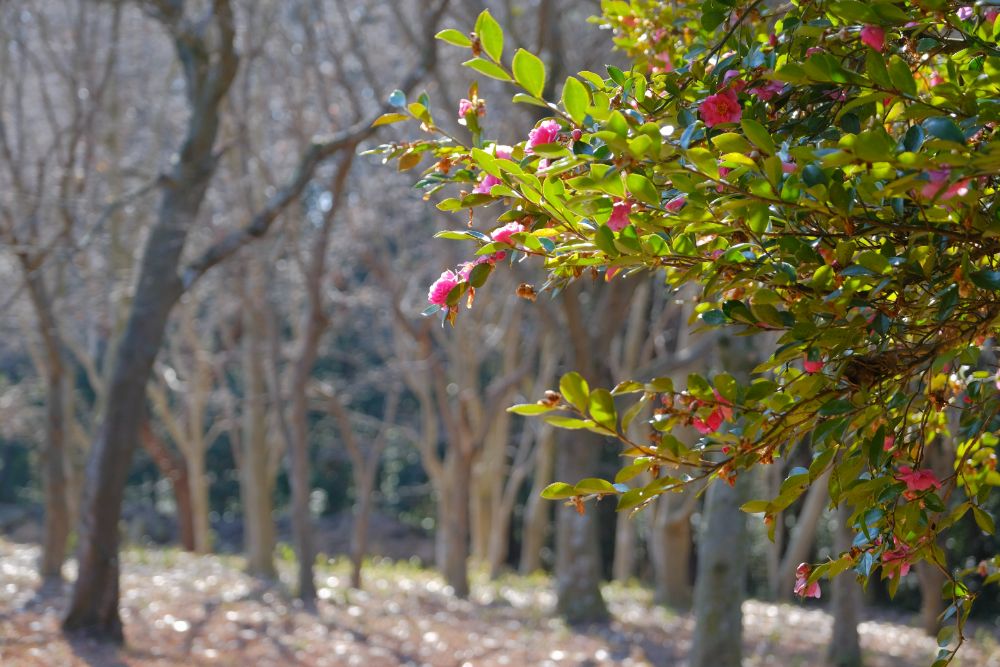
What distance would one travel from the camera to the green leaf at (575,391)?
2000mm

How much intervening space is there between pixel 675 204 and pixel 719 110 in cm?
21

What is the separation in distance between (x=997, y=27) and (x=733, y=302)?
0.75 m

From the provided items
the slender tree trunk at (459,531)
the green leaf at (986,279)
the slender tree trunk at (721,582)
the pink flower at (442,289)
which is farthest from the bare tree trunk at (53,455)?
the green leaf at (986,279)

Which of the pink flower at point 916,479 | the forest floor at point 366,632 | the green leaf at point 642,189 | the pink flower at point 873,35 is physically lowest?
the forest floor at point 366,632

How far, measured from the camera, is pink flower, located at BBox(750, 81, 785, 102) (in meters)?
2.16

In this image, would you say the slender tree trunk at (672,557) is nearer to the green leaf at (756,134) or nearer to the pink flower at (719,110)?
the pink flower at (719,110)

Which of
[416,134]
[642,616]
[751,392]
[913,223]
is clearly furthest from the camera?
[416,134]

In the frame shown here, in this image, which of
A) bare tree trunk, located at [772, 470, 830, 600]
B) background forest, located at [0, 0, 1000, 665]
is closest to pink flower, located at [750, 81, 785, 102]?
background forest, located at [0, 0, 1000, 665]

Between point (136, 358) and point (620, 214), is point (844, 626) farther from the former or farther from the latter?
point (620, 214)

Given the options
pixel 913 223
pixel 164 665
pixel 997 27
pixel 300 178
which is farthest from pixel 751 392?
pixel 300 178

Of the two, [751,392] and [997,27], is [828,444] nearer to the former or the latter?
[751,392]

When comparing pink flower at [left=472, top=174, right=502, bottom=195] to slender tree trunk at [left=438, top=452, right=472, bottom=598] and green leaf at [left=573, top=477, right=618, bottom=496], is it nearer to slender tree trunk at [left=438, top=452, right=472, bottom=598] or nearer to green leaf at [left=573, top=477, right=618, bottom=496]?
green leaf at [left=573, top=477, right=618, bottom=496]

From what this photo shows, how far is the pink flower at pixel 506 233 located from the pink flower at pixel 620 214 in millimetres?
225

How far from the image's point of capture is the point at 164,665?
21.3 ft
